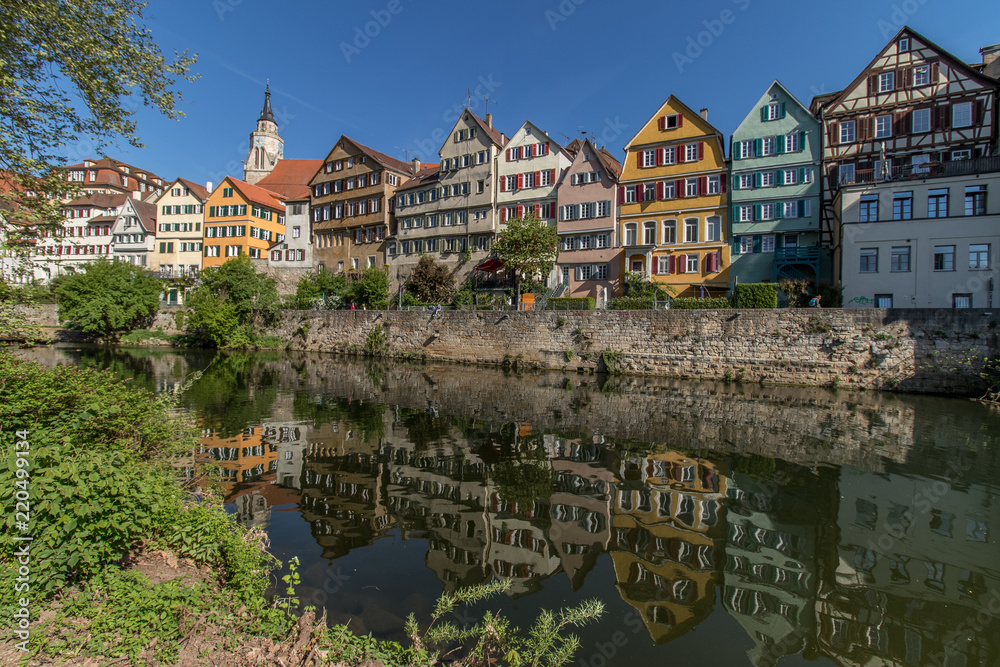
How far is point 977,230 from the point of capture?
26406mm

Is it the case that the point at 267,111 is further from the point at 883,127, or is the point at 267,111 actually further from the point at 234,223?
the point at 883,127

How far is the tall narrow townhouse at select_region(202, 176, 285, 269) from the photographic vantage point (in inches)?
2286

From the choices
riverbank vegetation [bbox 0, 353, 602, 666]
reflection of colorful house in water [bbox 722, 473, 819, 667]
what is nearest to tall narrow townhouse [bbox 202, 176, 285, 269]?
riverbank vegetation [bbox 0, 353, 602, 666]

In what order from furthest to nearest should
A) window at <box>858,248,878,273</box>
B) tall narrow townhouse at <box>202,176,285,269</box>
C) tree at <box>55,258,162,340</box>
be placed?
tall narrow townhouse at <box>202,176,285,269</box>
tree at <box>55,258,162,340</box>
window at <box>858,248,878,273</box>

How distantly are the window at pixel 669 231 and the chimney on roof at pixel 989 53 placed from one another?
77.3ft

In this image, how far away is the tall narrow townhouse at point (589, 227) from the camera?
39125mm

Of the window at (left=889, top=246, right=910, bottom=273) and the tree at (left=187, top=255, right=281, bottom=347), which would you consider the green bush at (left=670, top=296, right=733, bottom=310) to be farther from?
the tree at (left=187, top=255, right=281, bottom=347)

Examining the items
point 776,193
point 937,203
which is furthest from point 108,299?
point 937,203

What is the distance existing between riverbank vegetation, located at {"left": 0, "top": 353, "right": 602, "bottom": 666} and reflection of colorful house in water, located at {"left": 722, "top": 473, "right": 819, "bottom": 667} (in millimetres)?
2126

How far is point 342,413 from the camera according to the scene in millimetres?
17375

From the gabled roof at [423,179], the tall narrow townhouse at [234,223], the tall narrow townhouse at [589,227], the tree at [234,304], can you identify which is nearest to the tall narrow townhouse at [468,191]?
the gabled roof at [423,179]

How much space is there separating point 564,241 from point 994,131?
87.9ft

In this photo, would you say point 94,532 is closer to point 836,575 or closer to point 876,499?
point 836,575

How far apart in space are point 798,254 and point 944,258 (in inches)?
295
